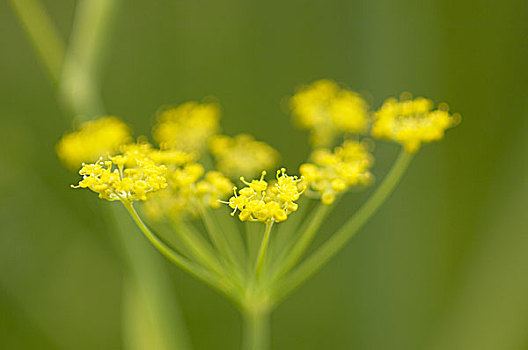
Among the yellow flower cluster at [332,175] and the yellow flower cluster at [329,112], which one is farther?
the yellow flower cluster at [329,112]

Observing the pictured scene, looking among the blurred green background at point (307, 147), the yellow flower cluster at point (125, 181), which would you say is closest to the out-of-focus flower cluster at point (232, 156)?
the yellow flower cluster at point (125, 181)

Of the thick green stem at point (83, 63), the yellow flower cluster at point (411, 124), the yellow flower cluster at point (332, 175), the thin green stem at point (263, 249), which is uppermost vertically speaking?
the thick green stem at point (83, 63)

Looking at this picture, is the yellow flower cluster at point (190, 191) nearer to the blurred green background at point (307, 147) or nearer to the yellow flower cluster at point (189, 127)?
the yellow flower cluster at point (189, 127)

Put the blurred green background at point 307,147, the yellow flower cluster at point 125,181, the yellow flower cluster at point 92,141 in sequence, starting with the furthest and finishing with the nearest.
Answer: the blurred green background at point 307,147 < the yellow flower cluster at point 92,141 < the yellow flower cluster at point 125,181

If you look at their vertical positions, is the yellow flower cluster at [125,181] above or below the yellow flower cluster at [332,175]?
above

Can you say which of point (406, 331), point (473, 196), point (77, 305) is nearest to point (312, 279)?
point (406, 331)

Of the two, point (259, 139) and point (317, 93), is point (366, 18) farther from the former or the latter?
point (317, 93)

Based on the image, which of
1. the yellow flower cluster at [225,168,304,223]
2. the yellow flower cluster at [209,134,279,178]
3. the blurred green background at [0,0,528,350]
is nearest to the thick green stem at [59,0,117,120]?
the yellow flower cluster at [209,134,279,178]

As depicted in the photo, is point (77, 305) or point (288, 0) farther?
point (288, 0)
